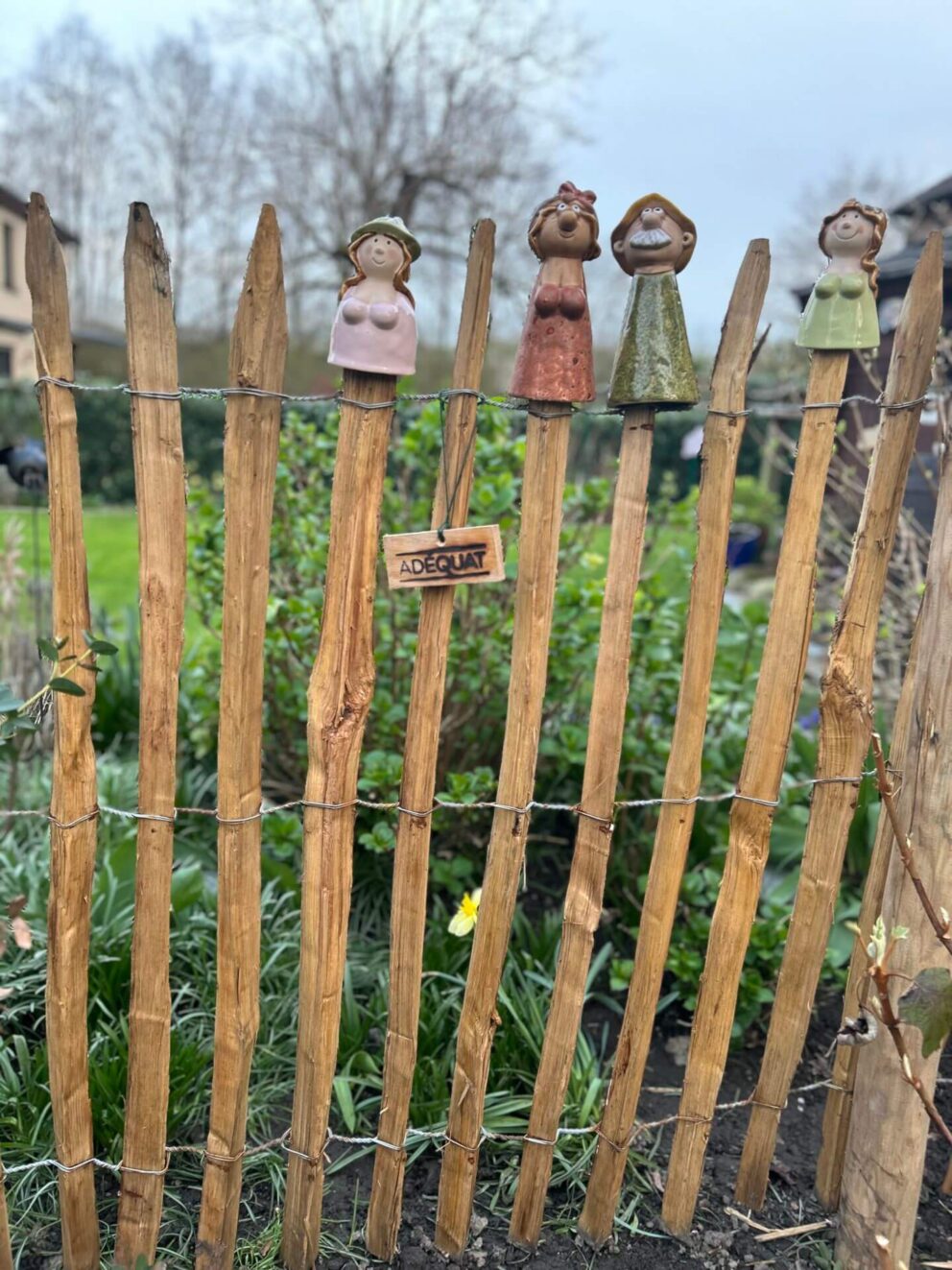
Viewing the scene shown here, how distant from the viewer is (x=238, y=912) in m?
1.58

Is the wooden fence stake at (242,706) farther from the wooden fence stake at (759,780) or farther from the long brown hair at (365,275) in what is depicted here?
the wooden fence stake at (759,780)

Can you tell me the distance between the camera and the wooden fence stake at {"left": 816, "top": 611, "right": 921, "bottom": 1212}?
174cm

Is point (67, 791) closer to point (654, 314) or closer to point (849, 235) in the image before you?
point (654, 314)

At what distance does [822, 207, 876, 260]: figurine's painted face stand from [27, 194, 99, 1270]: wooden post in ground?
1.23m

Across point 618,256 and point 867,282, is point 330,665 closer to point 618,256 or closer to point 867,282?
point 618,256

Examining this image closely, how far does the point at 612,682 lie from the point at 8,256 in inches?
917

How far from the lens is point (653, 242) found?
1.48 meters

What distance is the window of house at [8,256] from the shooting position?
20.1 meters

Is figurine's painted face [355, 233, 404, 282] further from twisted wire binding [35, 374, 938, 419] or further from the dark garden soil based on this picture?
the dark garden soil

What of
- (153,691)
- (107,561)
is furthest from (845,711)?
(107,561)

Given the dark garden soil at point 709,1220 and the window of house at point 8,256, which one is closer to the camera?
the dark garden soil at point 709,1220

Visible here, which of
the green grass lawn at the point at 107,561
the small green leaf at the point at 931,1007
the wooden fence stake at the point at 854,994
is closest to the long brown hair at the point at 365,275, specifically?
the wooden fence stake at the point at 854,994

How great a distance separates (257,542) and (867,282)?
111 cm

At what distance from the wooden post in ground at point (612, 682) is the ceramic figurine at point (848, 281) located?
124mm
